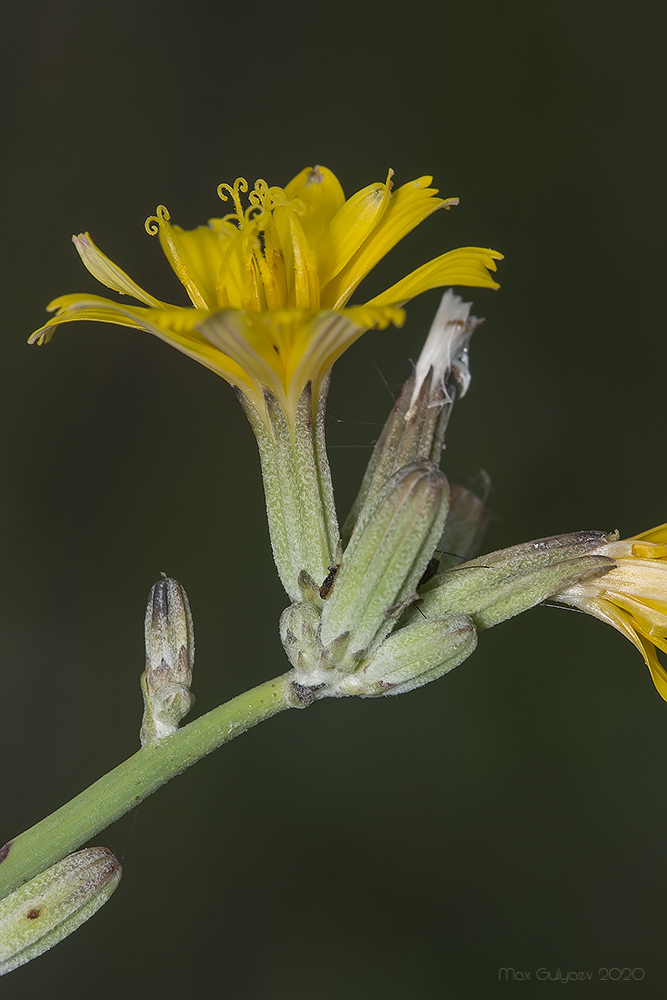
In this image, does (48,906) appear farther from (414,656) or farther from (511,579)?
(511,579)

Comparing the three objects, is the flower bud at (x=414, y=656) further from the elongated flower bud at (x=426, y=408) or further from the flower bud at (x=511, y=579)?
the elongated flower bud at (x=426, y=408)

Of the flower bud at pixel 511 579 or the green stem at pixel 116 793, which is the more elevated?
the flower bud at pixel 511 579

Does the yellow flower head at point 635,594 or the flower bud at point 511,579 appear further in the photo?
the yellow flower head at point 635,594

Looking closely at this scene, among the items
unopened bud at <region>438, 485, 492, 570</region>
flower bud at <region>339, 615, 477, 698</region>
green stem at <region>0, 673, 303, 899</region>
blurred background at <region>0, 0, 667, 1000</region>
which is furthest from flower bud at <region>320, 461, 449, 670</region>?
blurred background at <region>0, 0, 667, 1000</region>

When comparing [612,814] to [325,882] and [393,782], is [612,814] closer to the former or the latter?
[393,782]

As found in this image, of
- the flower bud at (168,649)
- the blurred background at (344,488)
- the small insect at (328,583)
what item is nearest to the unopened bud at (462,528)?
the small insect at (328,583)

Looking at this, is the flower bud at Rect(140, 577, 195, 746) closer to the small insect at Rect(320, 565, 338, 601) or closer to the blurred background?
the small insect at Rect(320, 565, 338, 601)
